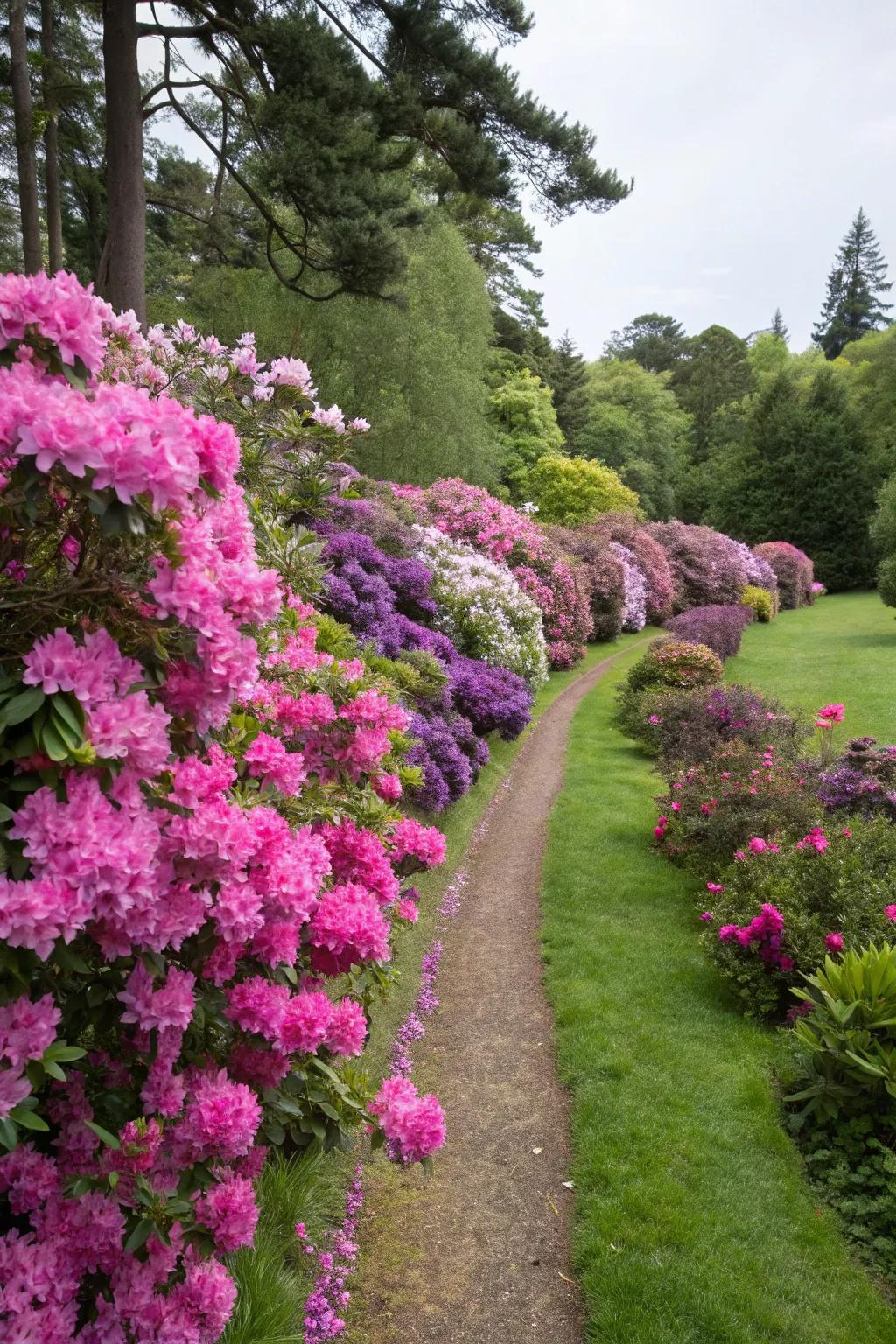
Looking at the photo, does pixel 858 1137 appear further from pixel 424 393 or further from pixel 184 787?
pixel 424 393

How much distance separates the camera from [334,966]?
8.38 feet

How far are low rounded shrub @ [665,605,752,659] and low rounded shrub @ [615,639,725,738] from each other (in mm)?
1858

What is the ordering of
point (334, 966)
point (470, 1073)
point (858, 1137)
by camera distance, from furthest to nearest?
point (470, 1073), point (858, 1137), point (334, 966)

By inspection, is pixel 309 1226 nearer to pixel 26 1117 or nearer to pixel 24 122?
pixel 26 1117

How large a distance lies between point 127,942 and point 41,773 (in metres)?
0.43

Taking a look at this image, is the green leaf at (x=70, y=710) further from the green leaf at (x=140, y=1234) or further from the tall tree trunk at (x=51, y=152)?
the tall tree trunk at (x=51, y=152)

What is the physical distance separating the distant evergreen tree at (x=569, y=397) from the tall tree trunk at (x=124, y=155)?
94.5ft

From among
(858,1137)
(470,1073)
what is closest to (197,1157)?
(470,1073)

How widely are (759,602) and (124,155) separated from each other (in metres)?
20.1

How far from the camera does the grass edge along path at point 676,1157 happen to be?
3166mm

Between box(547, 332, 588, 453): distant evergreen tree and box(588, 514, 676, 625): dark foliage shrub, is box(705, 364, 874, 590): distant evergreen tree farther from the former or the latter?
box(588, 514, 676, 625): dark foliage shrub

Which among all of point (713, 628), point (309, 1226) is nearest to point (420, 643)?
point (309, 1226)

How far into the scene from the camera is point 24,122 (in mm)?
11094

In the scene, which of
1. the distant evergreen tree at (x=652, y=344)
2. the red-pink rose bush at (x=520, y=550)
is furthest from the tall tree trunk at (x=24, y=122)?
the distant evergreen tree at (x=652, y=344)
